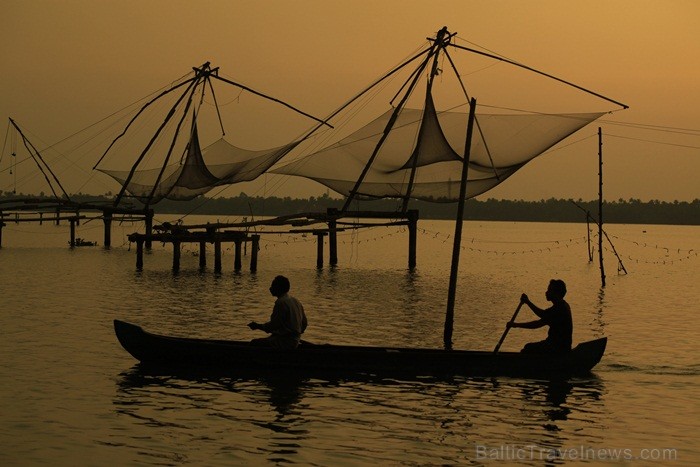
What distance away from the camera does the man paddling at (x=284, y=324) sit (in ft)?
45.1

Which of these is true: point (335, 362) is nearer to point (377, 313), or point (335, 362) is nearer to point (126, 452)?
point (126, 452)

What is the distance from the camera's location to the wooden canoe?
1436cm

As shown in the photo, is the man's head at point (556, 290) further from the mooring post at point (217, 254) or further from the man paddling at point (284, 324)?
the mooring post at point (217, 254)

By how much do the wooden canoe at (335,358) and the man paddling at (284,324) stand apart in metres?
0.15

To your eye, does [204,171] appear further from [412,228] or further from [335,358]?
[335,358]

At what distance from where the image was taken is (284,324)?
14070mm

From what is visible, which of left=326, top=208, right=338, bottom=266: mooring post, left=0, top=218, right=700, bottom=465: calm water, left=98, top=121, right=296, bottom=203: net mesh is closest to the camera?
left=0, top=218, right=700, bottom=465: calm water

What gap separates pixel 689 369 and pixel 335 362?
625 cm

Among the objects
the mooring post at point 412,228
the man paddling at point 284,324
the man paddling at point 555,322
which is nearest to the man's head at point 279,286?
the man paddling at point 284,324

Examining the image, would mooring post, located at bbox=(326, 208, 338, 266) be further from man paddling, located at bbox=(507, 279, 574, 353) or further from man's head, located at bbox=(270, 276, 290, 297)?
man's head, located at bbox=(270, 276, 290, 297)

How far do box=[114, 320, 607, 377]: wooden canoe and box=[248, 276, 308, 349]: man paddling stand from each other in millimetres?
148

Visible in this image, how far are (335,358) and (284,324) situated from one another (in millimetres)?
969

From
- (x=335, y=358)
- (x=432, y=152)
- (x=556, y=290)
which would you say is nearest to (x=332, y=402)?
(x=335, y=358)

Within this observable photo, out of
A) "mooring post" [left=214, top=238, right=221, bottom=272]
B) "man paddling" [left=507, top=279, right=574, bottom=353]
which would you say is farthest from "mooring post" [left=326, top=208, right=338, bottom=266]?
"man paddling" [left=507, top=279, right=574, bottom=353]
